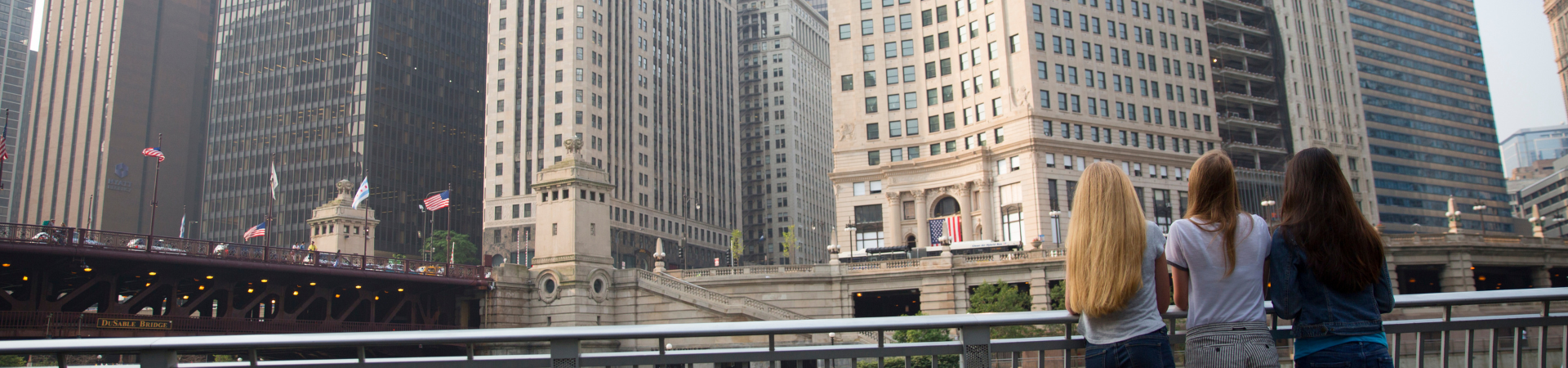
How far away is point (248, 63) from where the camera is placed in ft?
480

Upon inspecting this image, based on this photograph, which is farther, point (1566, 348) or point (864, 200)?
point (864, 200)

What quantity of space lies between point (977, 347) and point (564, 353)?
307 cm

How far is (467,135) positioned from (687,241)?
36751 millimetres

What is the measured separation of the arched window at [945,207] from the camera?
90750 millimetres

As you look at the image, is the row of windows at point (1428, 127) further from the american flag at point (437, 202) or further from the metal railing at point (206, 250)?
the metal railing at point (206, 250)

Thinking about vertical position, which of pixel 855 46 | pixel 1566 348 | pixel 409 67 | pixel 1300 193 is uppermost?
pixel 409 67

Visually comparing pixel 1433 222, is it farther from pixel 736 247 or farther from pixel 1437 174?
pixel 736 247

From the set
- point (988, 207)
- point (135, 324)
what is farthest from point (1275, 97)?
point (135, 324)

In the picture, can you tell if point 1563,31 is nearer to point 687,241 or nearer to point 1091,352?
point 687,241

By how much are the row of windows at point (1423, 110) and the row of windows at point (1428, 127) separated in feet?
4.31

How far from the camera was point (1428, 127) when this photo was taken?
142 meters

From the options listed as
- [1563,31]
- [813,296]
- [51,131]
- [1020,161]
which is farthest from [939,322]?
[1563,31]

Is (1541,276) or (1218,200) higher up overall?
(1541,276)

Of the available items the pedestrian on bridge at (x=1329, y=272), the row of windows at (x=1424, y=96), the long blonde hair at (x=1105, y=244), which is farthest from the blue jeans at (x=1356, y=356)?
the row of windows at (x=1424, y=96)
